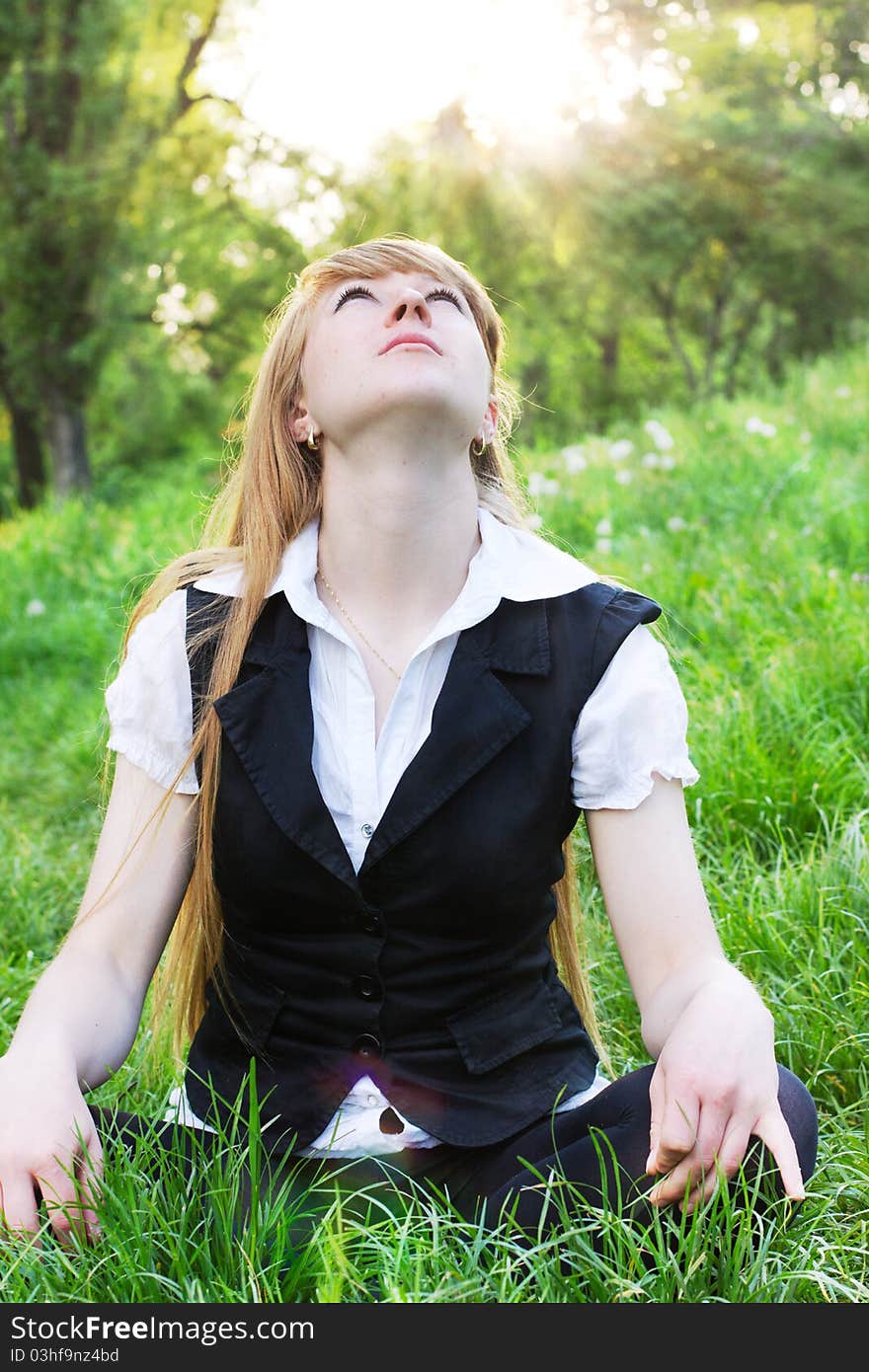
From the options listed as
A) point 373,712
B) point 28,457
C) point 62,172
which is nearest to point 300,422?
point 373,712

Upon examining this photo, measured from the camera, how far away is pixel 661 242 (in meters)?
10.5

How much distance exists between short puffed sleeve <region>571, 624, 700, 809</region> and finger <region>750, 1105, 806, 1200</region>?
453 millimetres

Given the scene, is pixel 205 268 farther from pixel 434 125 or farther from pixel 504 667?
pixel 504 667

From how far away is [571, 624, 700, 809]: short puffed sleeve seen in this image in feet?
5.84

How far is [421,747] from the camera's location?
176cm

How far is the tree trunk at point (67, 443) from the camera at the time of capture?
1337cm

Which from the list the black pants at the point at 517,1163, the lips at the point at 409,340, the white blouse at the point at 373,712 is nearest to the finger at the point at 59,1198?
the black pants at the point at 517,1163

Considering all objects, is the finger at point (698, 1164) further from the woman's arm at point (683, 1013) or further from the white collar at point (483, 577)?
the white collar at point (483, 577)

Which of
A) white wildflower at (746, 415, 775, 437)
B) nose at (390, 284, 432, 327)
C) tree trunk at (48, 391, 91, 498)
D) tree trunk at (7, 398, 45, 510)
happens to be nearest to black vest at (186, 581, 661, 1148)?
nose at (390, 284, 432, 327)

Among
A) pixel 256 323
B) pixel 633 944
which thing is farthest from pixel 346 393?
pixel 256 323

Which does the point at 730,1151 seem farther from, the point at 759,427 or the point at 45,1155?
the point at 759,427

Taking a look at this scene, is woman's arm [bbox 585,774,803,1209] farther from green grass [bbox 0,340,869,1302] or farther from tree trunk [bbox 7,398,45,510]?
tree trunk [bbox 7,398,45,510]
